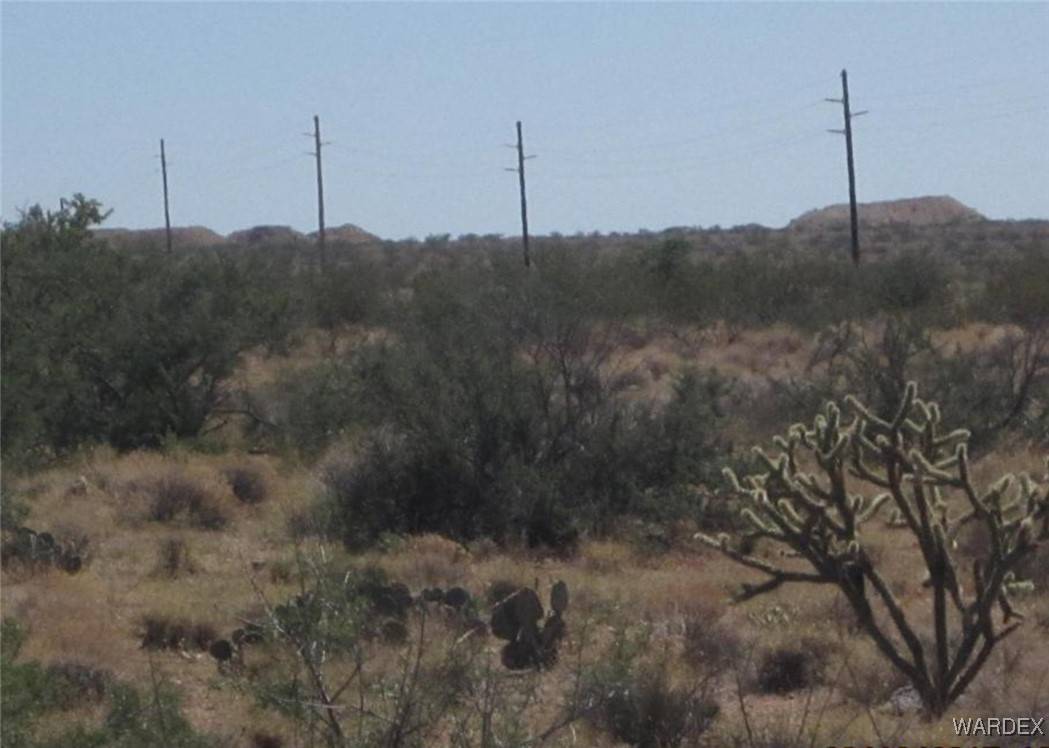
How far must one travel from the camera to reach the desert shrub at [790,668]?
458 inches

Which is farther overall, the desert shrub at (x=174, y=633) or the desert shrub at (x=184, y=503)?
the desert shrub at (x=184, y=503)

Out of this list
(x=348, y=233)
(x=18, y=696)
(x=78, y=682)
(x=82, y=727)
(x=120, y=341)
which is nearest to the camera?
(x=18, y=696)

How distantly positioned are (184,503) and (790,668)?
9241 mm

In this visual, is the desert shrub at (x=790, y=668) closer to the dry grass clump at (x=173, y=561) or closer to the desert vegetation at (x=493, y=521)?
the desert vegetation at (x=493, y=521)

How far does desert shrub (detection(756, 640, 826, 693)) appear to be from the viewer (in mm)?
11633

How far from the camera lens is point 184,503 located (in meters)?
19.1

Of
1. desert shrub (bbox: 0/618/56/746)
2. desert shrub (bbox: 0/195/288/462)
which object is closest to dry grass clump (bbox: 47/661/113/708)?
desert shrub (bbox: 0/618/56/746)

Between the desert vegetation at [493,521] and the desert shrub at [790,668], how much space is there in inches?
1.0

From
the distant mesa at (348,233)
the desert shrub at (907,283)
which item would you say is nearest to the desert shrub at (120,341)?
the desert shrub at (907,283)

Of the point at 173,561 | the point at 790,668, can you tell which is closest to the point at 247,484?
the point at 173,561

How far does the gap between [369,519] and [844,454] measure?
8482mm

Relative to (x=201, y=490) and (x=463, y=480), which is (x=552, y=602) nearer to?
(x=463, y=480)

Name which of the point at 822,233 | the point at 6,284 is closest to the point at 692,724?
the point at 6,284

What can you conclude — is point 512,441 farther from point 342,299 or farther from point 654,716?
point 342,299
